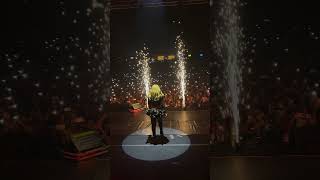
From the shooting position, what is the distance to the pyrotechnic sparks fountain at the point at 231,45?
6.19 meters

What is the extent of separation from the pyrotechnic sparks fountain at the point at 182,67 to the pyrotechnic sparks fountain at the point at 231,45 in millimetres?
2443

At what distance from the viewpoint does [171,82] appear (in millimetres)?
9867

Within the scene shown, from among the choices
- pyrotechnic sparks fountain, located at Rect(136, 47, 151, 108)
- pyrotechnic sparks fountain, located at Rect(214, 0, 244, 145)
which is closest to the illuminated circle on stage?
pyrotechnic sparks fountain, located at Rect(214, 0, 244, 145)

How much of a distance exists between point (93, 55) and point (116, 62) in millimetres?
2839

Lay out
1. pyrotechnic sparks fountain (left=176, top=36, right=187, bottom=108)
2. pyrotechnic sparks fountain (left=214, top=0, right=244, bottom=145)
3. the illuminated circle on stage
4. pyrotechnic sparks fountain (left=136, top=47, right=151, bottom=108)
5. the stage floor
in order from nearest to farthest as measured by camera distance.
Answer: the stage floor < the illuminated circle on stage < pyrotechnic sparks fountain (left=214, top=0, right=244, bottom=145) < pyrotechnic sparks fountain (left=176, top=36, right=187, bottom=108) < pyrotechnic sparks fountain (left=136, top=47, right=151, bottom=108)

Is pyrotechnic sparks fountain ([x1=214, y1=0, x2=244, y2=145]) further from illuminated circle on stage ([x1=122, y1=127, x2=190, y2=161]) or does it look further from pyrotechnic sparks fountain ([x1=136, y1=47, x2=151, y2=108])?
pyrotechnic sparks fountain ([x1=136, y1=47, x2=151, y2=108])

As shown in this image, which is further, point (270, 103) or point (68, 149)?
point (270, 103)

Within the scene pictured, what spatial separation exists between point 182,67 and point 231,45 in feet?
11.4

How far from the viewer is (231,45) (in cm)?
632

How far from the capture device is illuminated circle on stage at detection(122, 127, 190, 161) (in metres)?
5.54

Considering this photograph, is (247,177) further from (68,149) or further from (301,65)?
(68,149)

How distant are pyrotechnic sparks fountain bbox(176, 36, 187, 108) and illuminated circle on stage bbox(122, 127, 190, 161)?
2769mm

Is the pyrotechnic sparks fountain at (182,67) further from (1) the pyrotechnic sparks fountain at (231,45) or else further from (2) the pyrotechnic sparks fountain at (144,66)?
(1) the pyrotechnic sparks fountain at (231,45)

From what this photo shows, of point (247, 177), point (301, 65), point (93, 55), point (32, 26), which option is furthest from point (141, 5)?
point (247, 177)
